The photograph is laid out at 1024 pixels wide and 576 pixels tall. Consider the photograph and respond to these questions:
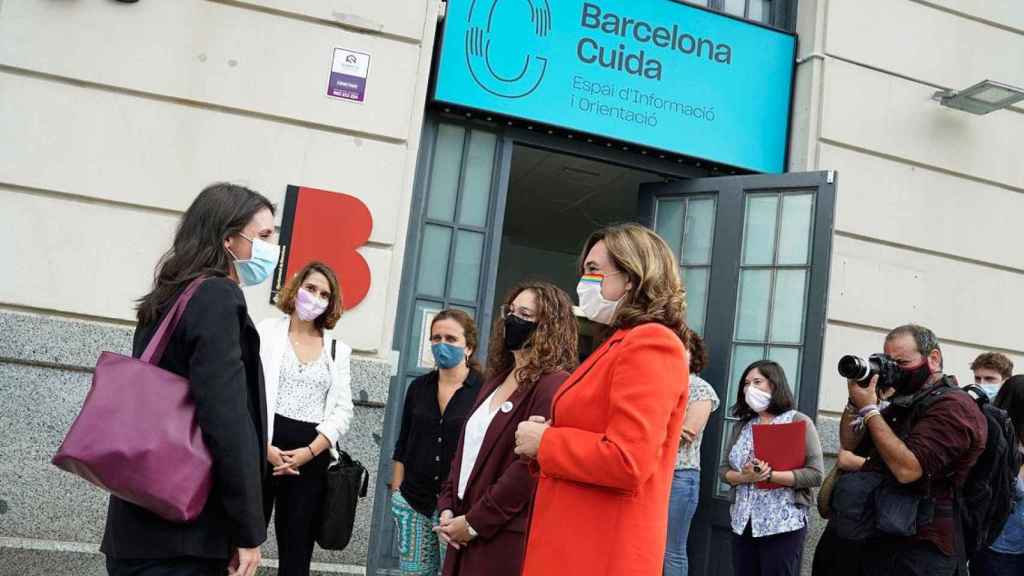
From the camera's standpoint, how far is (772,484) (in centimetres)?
540

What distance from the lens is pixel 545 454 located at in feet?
8.58

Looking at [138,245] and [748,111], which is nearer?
[138,245]

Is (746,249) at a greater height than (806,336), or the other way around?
(746,249)

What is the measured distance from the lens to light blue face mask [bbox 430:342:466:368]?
4832 millimetres

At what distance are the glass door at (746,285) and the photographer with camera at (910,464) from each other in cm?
209

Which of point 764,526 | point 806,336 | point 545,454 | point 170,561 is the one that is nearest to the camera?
point 170,561

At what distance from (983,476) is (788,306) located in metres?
2.60

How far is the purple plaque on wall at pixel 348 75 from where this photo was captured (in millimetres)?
5926

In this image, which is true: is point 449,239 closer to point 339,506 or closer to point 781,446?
point 339,506

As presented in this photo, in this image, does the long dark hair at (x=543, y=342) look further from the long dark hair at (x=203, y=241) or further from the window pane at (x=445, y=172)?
the window pane at (x=445, y=172)

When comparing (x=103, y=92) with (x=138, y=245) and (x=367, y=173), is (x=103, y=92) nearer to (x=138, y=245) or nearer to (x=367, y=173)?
(x=138, y=245)

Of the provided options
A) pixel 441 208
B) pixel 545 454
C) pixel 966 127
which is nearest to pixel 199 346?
pixel 545 454

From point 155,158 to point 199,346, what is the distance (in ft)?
11.7

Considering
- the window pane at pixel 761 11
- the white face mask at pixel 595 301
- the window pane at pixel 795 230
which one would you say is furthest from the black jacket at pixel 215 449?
the window pane at pixel 761 11
